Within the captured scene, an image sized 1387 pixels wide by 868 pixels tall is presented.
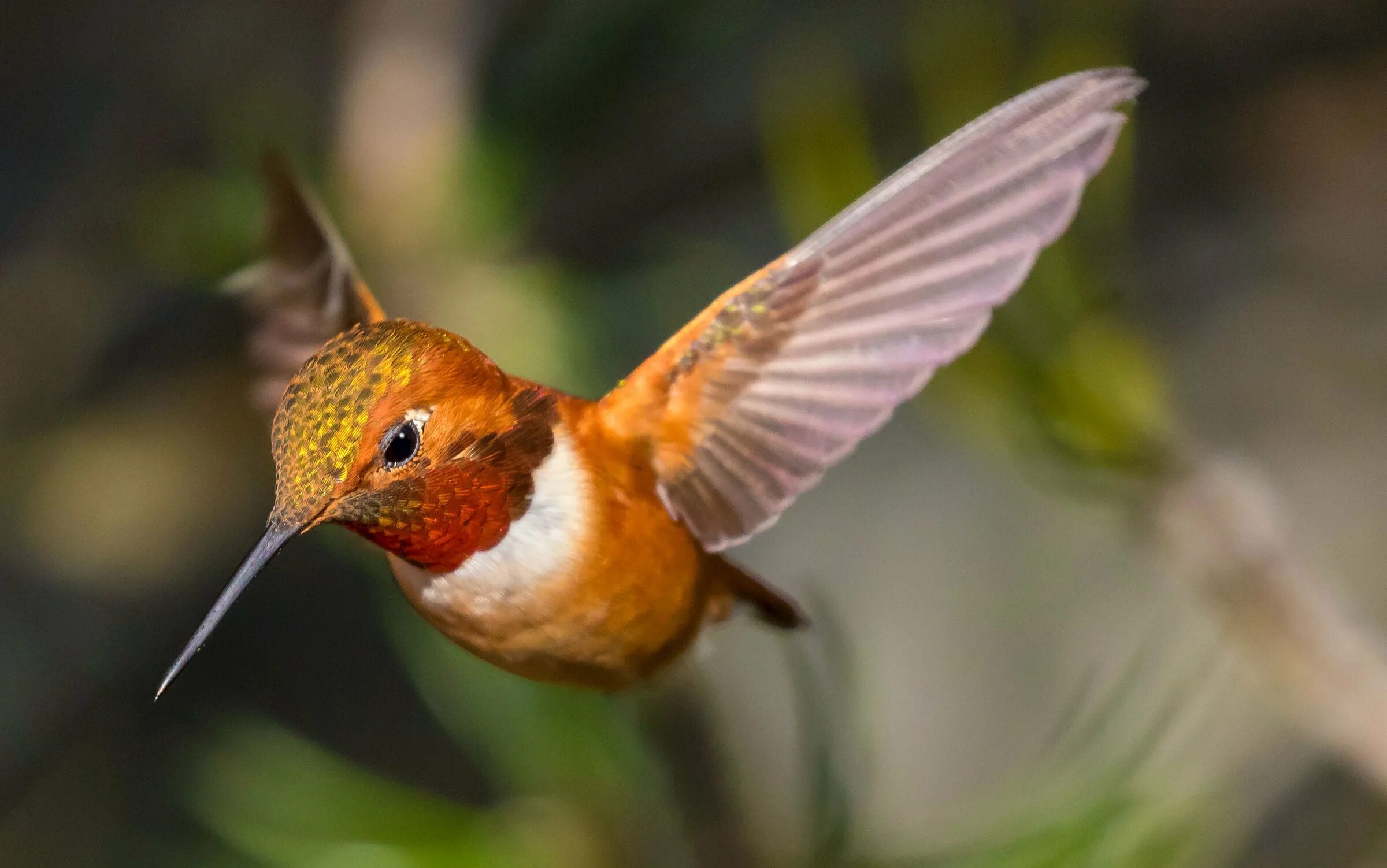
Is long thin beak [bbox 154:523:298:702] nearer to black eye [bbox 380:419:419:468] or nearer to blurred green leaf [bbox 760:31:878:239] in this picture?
black eye [bbox 380:419:419:468]

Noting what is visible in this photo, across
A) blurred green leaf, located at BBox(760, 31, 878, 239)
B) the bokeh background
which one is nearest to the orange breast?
blurred green leaf, located at BBox(760, 31, 878, 239)

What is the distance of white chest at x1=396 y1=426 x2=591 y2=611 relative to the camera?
35 centimetres

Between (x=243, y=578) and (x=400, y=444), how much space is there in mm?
45

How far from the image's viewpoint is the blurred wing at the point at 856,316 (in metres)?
0.28

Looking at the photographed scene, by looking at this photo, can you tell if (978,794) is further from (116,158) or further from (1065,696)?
(116,158)

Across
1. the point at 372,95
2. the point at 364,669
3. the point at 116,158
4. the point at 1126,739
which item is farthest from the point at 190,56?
the point at 1126,739

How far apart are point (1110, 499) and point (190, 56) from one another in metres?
0.88

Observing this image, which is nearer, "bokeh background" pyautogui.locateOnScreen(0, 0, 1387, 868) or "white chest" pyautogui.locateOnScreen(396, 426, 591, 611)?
"white chest" pyautogui.locateOnScreen(396, 426, 591, 611)

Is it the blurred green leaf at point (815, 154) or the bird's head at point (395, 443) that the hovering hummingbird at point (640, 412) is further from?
the blurred green leaf at point (815, 154)

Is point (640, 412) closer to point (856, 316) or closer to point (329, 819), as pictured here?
point (856, 316)

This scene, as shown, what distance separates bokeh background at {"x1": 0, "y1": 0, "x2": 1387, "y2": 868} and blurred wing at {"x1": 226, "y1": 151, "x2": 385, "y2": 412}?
0.23 meters

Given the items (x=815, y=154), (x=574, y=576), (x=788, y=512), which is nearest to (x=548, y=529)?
(x=574, y=576)

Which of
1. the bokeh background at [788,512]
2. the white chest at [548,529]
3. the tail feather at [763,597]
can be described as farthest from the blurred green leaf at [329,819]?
the white chest at [548,529]

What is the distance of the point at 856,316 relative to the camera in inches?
14.0
